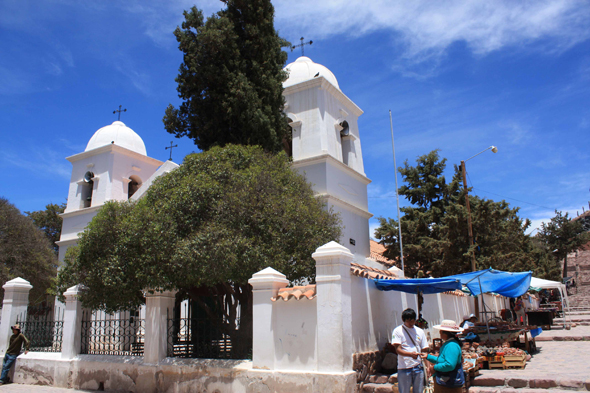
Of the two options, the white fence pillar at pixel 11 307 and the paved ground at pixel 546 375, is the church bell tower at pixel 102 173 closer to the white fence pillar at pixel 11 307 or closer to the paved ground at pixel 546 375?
the white fence pillar at pixel 11 307

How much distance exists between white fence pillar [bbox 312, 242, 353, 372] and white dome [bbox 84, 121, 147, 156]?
1657 centimetres

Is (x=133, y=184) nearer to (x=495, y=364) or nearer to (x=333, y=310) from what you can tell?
(x=333, y=310)

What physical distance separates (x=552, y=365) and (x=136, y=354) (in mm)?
9241

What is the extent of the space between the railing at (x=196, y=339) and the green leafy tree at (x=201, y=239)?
372 millimetres

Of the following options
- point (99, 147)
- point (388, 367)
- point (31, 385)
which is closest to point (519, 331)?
point (388, 367)

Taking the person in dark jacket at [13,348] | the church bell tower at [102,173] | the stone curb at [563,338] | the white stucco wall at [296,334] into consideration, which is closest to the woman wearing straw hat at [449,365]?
the white stucco wall at [296,334]

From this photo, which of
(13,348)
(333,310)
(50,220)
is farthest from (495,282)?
(50,220)

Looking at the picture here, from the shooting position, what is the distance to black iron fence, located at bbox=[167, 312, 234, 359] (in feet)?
29.1

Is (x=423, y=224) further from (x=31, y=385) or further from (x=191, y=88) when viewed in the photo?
(x=31, y=385)

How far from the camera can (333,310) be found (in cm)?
742

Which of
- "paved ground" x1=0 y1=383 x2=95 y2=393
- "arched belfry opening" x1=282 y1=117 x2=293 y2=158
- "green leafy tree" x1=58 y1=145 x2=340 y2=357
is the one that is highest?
"arched belfry opening" x1=282 y1=117 x2=293 y2=158

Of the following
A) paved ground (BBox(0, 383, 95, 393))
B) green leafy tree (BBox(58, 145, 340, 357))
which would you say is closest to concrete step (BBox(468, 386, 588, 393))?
green leafy tree (BBox(58, 145, 340, 357))

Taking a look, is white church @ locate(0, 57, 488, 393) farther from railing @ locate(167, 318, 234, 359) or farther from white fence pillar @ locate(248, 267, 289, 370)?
railing @ locate(167, 318, 234, 359)

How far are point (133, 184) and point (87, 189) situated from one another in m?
2.10
